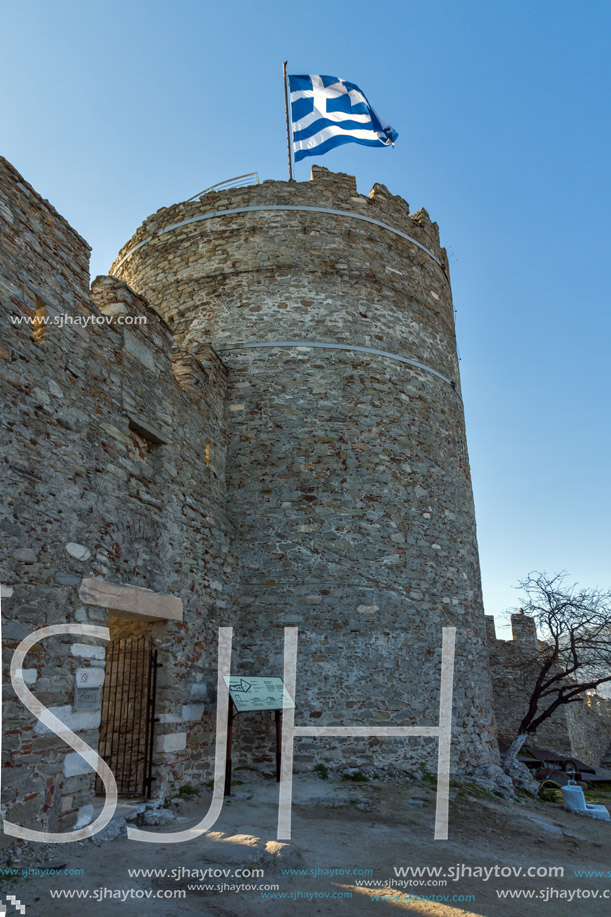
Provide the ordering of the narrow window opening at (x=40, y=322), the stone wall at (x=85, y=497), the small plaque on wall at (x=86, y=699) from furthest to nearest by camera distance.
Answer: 1. the narrow window opening at (x=40, y=322)
2. the small plaque on wall at (x=86, y=699)
3. the stone wall at (x=85, y=497)

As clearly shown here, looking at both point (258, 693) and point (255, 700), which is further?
point (258, 693)

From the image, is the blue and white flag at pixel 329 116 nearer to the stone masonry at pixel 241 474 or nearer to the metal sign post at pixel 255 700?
the stone masonry at pixel 241 474

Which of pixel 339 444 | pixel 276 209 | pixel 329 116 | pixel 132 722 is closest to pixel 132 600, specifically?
pixel 132 722

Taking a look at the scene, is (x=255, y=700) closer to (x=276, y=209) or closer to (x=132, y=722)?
(x=132, y=722)

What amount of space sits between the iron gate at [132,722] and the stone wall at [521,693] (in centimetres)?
1063

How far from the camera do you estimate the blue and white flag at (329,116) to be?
12.8m

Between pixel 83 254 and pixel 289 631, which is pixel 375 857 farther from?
pixel 83 254

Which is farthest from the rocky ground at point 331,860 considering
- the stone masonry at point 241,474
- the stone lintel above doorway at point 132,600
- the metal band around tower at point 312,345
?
the metal band around tower at point 312,345

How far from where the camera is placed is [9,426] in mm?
5652

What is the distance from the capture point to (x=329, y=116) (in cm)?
1297

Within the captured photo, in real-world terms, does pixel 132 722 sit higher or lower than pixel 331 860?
higher

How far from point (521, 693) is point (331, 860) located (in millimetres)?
12632

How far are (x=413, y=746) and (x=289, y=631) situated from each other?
2.24 metres

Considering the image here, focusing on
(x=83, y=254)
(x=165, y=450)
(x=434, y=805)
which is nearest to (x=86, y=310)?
(x=83, y=254)
